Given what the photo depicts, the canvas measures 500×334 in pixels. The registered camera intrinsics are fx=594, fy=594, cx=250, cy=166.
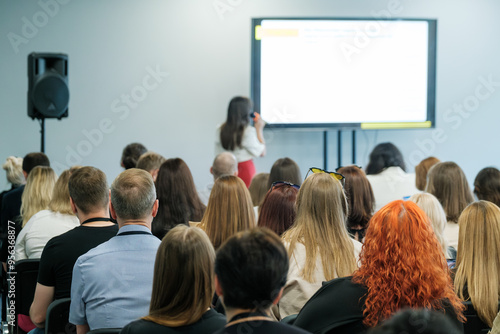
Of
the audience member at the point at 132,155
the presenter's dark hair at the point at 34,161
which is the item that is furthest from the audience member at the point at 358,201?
the presenter's dark hair at the point at 34,161

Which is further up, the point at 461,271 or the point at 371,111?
the point at 371,111

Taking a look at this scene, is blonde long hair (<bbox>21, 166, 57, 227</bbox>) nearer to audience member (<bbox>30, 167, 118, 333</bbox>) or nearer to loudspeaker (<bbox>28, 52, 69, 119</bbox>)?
audience member (<bbox>30, 167, 118, 333</bbox>)

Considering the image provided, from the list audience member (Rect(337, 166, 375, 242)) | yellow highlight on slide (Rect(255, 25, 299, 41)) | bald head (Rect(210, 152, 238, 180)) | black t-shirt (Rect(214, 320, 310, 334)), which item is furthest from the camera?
yellow highlight on slide (Rect(255, 25, 299, 41))

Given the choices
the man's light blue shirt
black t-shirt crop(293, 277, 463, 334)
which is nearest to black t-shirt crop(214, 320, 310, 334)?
black t-shirt crop(293, 277, 463, 334)

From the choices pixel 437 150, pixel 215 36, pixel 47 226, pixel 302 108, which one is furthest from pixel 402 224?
pixel 437 150

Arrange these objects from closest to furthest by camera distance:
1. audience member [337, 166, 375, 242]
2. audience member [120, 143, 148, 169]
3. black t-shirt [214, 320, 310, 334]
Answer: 1. black t-shirt [214, 320, 310, 334]
2. audience member [337, 166, 375, 242]
3. audience member [120, 143, 148, 169]

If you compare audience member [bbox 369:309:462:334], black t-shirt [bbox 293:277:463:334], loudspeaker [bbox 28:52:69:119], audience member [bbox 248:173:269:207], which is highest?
loudspeaker [bbox 28:52:69:119]

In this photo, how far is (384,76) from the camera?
647 cm

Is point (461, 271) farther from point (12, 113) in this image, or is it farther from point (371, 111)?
point (12, 113)

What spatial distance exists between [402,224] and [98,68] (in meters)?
5.30

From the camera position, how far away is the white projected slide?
20.6 feet

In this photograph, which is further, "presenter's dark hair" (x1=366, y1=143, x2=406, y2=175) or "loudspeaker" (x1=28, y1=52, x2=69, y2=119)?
"loudspeaker" (x1=28, y1=52, x2=69, y2=119)

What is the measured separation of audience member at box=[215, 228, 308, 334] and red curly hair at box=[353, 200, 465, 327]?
1.53ft

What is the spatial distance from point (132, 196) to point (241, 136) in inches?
141
